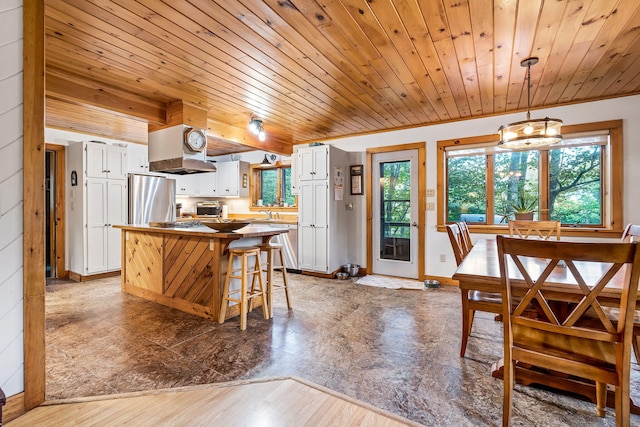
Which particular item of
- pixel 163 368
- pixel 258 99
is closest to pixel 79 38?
pixel 258 99

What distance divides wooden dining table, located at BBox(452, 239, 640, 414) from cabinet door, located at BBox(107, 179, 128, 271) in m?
5.02

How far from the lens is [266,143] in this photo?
16.7 ft

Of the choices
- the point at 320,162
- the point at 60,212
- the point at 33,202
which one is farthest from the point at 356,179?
the point at 60,212

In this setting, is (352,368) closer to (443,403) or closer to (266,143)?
(443,403)

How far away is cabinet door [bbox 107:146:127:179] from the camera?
4706mm

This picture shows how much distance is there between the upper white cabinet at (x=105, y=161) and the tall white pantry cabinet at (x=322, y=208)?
9.17ft

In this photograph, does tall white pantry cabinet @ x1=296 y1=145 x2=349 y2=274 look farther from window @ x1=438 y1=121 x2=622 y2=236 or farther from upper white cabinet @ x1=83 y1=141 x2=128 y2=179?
upper white cabinet @ x1=83 y1=141 x2=128 y2=179

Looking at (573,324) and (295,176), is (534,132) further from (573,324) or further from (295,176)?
(295,176)

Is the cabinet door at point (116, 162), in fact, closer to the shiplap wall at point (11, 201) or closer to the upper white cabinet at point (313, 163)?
the upper white cabinet at point (313, 163)

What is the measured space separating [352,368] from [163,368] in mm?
1289

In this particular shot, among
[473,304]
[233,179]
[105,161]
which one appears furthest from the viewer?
[233,179]

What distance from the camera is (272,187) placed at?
6281mm

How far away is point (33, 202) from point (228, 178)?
4.70 meters

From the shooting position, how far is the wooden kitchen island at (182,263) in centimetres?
296
